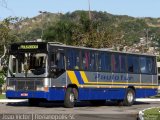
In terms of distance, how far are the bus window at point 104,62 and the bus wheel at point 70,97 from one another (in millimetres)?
2487

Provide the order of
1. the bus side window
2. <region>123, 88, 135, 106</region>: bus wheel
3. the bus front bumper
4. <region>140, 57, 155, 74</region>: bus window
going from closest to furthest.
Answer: the bus front bumper → the bus side window → <region>123, 88, 135, 106</region>: bus wheel → <region>140, 57, 155, 74</region>: bus window

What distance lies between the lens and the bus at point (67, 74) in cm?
2436

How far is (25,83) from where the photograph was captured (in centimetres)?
2467

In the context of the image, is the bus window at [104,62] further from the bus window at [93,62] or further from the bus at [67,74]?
the bus window at [93,62]

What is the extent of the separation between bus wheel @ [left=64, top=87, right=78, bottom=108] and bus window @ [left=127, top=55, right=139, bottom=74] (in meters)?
5.22

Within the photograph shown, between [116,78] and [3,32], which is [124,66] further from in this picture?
[3,32]

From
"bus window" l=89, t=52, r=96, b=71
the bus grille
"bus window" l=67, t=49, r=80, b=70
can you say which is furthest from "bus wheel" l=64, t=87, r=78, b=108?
"bus window" l=89, t=52, r=96, b=71

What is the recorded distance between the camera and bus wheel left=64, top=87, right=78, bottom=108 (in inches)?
986

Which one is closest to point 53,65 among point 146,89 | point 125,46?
point 146,89

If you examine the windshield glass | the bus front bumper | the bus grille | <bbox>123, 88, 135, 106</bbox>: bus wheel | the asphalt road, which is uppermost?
the windshield glass

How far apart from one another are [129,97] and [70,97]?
18.7ft

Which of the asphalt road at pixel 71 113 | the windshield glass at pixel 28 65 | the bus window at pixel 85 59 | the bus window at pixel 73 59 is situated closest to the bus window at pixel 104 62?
the bus window at pixel 85 59

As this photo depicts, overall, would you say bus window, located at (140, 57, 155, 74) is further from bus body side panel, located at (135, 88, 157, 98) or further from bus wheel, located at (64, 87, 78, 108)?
bus wheel, located at (64, 87, 78, 108)

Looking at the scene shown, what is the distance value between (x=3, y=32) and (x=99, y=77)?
27484 mm
